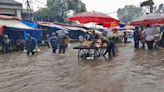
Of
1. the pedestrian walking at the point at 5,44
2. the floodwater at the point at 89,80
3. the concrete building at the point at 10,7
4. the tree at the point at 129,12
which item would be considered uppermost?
the tree at the point at 129,12

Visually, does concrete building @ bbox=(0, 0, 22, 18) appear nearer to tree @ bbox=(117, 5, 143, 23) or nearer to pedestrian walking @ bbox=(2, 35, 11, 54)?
pedestrian walking @ bbox=(2, 35, 11, 54)

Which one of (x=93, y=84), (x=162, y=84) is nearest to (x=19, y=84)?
(x=93, y=84)

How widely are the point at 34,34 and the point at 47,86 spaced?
18.1m

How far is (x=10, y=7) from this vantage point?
94.8ft

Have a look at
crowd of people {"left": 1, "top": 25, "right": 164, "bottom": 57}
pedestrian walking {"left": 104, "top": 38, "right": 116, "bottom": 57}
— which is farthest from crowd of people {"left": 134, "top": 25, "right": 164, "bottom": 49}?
pedestrian walking {"left": 104, "top": 38, "right": 116, "bottom": 57}

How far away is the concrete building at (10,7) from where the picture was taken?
28.3 m

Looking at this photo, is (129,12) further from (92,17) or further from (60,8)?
Answer: (92,17)

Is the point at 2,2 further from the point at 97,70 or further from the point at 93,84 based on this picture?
the point at 93,84

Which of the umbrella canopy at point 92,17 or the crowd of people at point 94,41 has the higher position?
the umbrella canopy at point 92,17

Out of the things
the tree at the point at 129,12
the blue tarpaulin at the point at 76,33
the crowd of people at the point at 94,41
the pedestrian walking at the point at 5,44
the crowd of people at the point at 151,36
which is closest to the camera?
the crowd of people at the point at 94,41

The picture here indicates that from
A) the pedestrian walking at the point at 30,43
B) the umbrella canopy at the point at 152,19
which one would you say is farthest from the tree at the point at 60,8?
the umbrella canopy at the point at 152,19

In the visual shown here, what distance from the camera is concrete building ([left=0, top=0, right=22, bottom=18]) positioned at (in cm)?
2830

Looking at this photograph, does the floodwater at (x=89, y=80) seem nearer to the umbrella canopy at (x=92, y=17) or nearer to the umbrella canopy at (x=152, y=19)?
the umbrella canopy at (x=92, y=17)

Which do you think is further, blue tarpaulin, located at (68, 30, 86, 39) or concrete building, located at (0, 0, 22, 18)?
blue tarpaulin, located at (68, 30, 86, 39)
